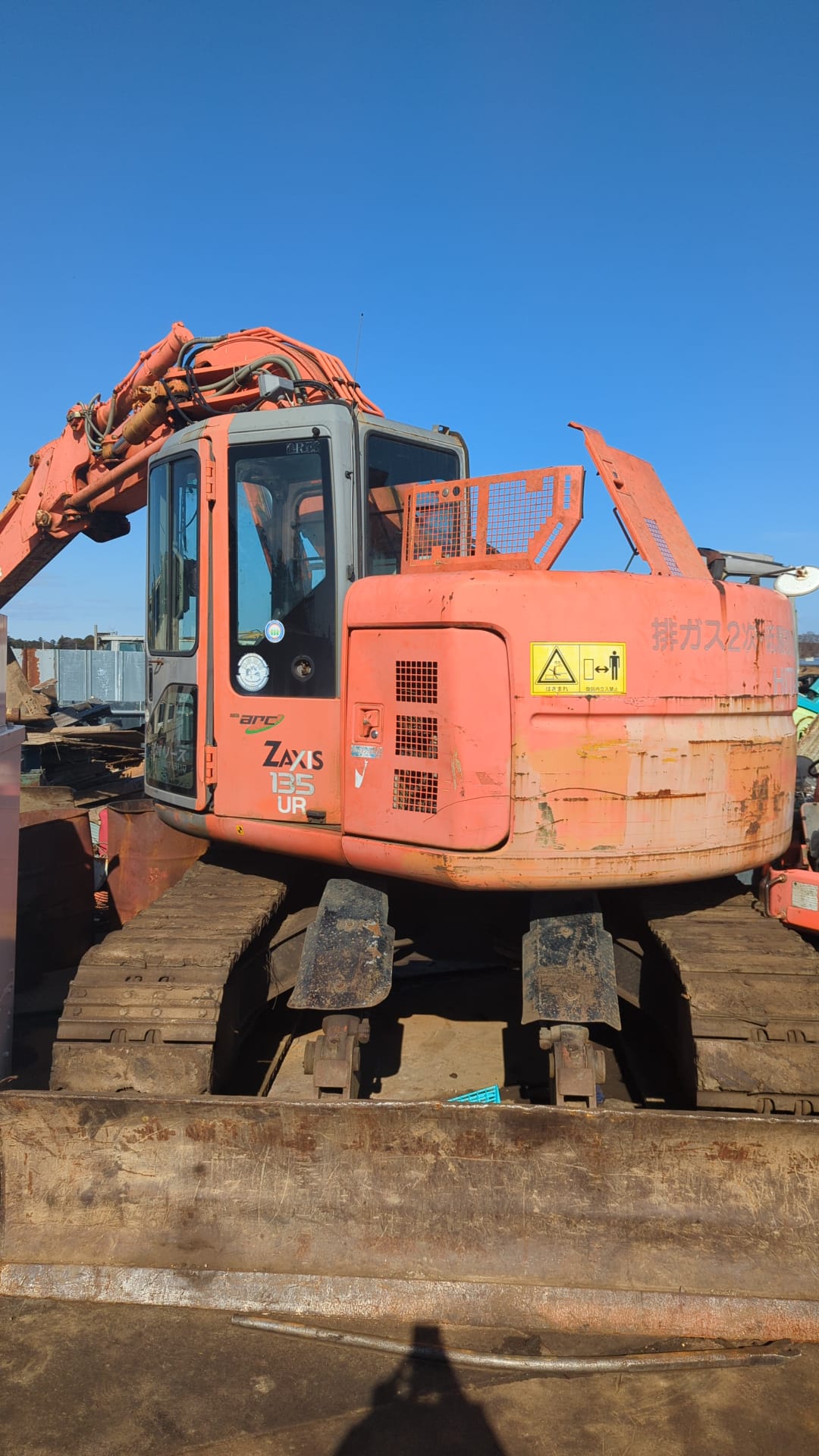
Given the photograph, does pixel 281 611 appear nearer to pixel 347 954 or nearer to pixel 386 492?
pixel 386 492

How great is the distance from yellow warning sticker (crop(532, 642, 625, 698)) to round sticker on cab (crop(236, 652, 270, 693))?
4.73 feet

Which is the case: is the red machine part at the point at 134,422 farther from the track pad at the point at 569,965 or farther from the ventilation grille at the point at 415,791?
the track pad at the point at 569,965

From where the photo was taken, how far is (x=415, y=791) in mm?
4051

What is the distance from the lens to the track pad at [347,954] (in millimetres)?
4117

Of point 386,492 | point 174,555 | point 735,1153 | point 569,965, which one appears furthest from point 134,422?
point 735,1153

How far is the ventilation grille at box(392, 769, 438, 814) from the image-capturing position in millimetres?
3988

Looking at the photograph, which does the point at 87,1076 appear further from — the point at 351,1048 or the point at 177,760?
the point at 177,760

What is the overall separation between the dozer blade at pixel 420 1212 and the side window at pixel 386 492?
256cm

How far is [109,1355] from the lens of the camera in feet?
10.6

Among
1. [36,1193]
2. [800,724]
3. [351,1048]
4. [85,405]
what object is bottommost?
[36,1193]

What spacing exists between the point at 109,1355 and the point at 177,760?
2.71 meters

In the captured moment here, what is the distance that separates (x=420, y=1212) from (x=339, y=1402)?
71 cm

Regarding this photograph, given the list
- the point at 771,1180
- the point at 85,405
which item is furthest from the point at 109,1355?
the point at 85,405

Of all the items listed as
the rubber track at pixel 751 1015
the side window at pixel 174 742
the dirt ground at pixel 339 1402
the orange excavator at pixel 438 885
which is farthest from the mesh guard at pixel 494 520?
the dirt ground at pixel 339 1402
